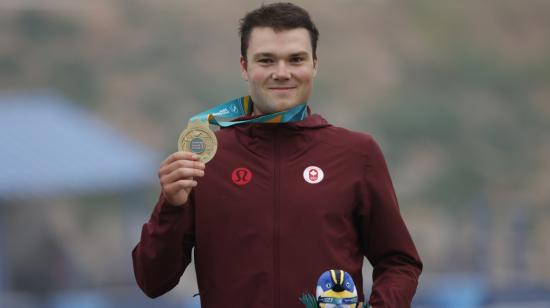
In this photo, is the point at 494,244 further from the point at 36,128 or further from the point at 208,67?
the point at 36,128

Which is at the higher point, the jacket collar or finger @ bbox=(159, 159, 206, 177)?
the jacket collar

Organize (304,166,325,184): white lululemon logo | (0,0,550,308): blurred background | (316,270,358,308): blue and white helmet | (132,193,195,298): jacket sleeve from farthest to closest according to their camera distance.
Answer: (0,0,550,308): blurred background < (304,166,325,184): white lululemon logo < (132,193,195,298): jacket sleeve < (316,270,358,308): blue and white helmet

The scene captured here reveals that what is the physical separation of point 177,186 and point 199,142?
12 cm

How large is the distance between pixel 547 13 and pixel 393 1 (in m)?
2.46

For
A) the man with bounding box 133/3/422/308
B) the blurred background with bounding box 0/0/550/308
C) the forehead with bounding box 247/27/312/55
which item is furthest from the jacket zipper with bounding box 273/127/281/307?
the blurred background with bounding box 0/0/550/308

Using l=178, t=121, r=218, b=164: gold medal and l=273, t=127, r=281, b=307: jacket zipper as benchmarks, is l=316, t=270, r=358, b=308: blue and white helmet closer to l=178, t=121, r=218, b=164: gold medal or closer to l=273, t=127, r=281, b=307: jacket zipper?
l=273, t=127, r=281, b=307: jacket zipper

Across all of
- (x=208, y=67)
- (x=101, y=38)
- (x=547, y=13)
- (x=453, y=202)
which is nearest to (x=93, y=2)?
(x=101, y=38)

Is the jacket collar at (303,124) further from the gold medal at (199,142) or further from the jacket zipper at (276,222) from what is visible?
the gold medal at (199,142)

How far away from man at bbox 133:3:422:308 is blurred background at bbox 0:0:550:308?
22.3ft

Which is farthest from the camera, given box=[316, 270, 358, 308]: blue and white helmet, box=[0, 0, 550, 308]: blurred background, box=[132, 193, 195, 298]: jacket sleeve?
box=[0, 0, 550, 308]: blurred background

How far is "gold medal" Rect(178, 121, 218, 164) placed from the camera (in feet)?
7.00

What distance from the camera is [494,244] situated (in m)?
10.5

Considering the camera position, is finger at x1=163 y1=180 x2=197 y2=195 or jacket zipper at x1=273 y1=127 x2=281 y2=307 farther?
jacket zipper at x1=273 y1=127 x2=281 y2=307

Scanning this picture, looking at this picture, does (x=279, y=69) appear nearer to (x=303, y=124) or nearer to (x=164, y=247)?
(x=303, y=124)
